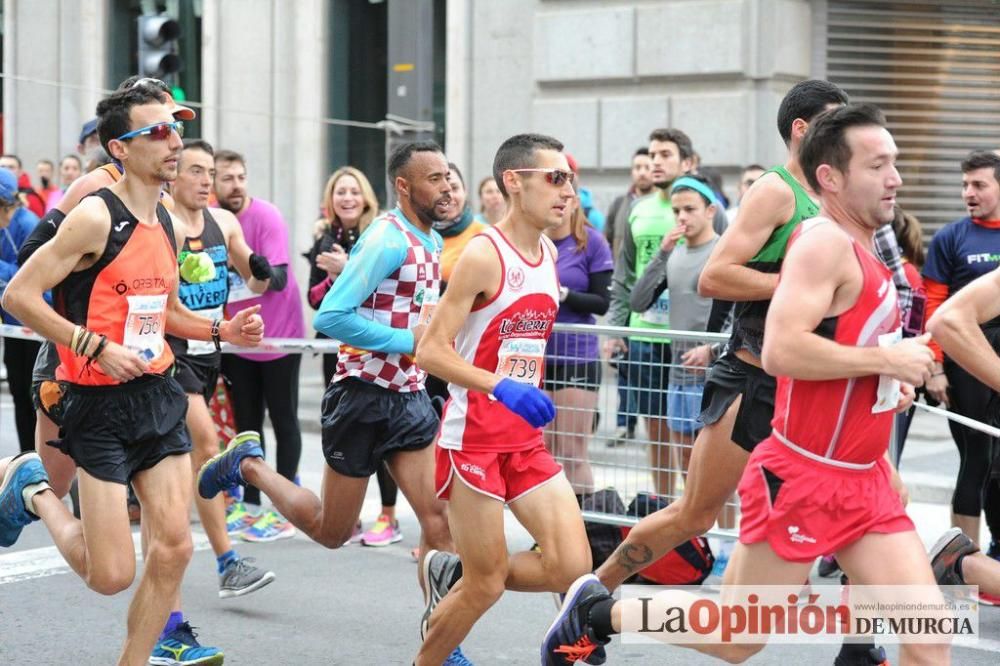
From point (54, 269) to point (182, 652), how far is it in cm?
148

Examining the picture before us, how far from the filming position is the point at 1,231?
923 cm

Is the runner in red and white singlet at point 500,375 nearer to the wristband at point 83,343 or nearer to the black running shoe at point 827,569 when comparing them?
the wristband at point 83,343

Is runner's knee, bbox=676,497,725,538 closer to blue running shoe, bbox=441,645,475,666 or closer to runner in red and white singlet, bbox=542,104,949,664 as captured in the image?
blue running shoe, bbox=441,645,475,666

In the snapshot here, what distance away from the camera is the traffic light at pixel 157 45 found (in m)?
12.5

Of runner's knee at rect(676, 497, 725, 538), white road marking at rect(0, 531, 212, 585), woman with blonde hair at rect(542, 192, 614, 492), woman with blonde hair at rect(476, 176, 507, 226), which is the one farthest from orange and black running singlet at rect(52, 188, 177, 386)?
woman with blonde hair at rect(476, 176, 507, 226)

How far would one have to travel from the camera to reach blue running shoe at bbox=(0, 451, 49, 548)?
225 inches

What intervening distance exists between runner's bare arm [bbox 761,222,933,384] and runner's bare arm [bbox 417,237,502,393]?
1.05 meters

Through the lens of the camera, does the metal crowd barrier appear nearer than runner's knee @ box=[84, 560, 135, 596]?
No

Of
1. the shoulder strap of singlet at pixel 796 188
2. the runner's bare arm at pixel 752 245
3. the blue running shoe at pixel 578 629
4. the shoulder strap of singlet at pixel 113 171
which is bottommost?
the blue running shoe at pixel 578 629

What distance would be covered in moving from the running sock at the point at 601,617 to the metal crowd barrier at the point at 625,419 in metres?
2.03

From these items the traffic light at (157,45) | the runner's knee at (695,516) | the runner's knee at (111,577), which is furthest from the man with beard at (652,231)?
the traffic light at (157,45)

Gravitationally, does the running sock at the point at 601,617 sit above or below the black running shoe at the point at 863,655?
above

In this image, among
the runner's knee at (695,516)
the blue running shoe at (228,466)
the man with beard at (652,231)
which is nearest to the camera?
the runner's knee at (695,516)

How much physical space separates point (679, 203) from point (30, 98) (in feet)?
44.9
